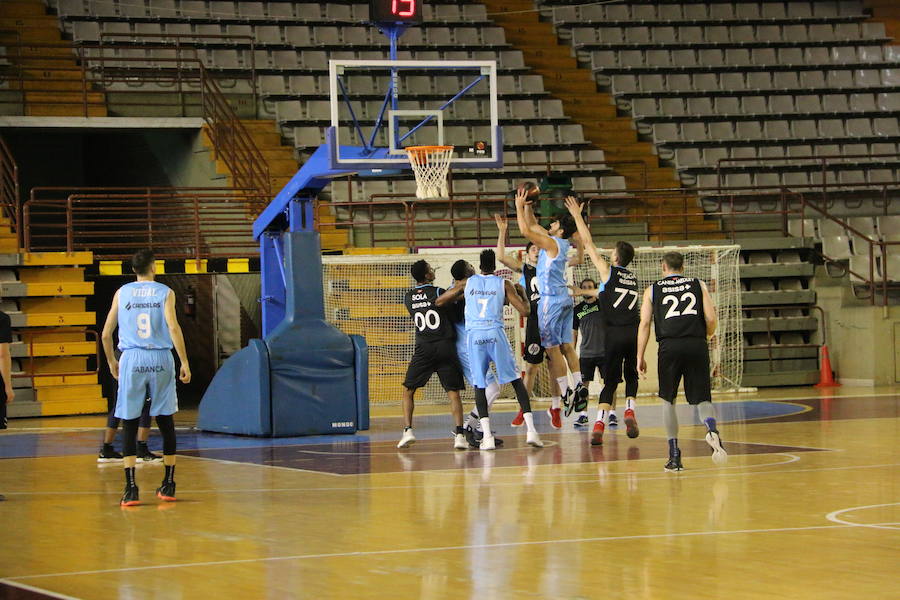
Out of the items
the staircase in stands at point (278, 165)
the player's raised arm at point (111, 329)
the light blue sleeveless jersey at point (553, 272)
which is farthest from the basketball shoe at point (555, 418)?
the staircase in stands at point (278, 165)

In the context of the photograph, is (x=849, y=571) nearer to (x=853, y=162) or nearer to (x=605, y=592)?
(x=605, y=592)

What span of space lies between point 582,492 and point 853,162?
59.2 feet

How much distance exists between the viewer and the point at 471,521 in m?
8.84

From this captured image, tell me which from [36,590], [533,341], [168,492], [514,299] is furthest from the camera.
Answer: [533,341]

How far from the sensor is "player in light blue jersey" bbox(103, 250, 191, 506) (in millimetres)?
10047

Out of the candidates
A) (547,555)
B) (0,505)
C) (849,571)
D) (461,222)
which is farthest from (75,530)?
(461,222)

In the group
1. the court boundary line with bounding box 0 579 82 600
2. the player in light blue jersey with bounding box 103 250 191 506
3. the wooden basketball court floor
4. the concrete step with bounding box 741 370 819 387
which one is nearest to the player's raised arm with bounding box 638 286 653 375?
the wooden basketball court floor

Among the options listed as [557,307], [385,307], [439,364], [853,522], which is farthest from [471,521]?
[385,307]

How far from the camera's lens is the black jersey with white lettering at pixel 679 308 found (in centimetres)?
1141

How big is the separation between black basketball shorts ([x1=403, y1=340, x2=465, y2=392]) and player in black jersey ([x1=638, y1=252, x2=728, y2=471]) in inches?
98.6

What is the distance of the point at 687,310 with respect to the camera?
37.5ft

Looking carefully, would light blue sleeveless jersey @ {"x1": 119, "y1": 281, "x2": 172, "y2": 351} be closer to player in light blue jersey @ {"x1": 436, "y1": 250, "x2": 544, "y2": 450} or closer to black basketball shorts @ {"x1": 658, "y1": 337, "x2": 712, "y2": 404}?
player in light blue jersey @ {"x1": 436, "y1": 250, "x2": 544, "y2": 450}

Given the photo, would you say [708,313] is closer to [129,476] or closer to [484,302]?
[484,302]

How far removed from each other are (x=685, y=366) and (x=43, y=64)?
17.0m
